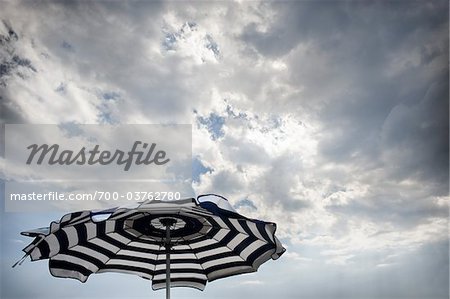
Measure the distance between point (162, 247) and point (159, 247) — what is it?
151 millimetres

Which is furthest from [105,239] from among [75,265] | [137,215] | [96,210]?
[96,210]

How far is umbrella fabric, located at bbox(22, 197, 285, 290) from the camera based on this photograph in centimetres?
512

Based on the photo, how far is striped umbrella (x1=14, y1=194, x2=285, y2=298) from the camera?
5.11 meters

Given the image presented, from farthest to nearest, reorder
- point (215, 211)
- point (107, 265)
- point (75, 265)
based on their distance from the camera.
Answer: point (107, 265)
point (75, 265)
point (215, 211)

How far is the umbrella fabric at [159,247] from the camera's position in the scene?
202 inches

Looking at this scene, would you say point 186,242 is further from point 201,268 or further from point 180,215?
point 180,215

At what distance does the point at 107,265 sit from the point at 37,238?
1758 millimetres

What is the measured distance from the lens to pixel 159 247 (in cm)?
625

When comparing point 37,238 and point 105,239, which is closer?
point 37,238

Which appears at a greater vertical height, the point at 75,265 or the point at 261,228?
the point at 261,228

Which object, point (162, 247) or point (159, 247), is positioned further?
point (162, 247)

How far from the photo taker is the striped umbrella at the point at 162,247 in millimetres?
5113

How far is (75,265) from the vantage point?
5.67m

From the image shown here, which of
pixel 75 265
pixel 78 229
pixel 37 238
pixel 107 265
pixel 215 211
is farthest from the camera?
pixel 107 265
